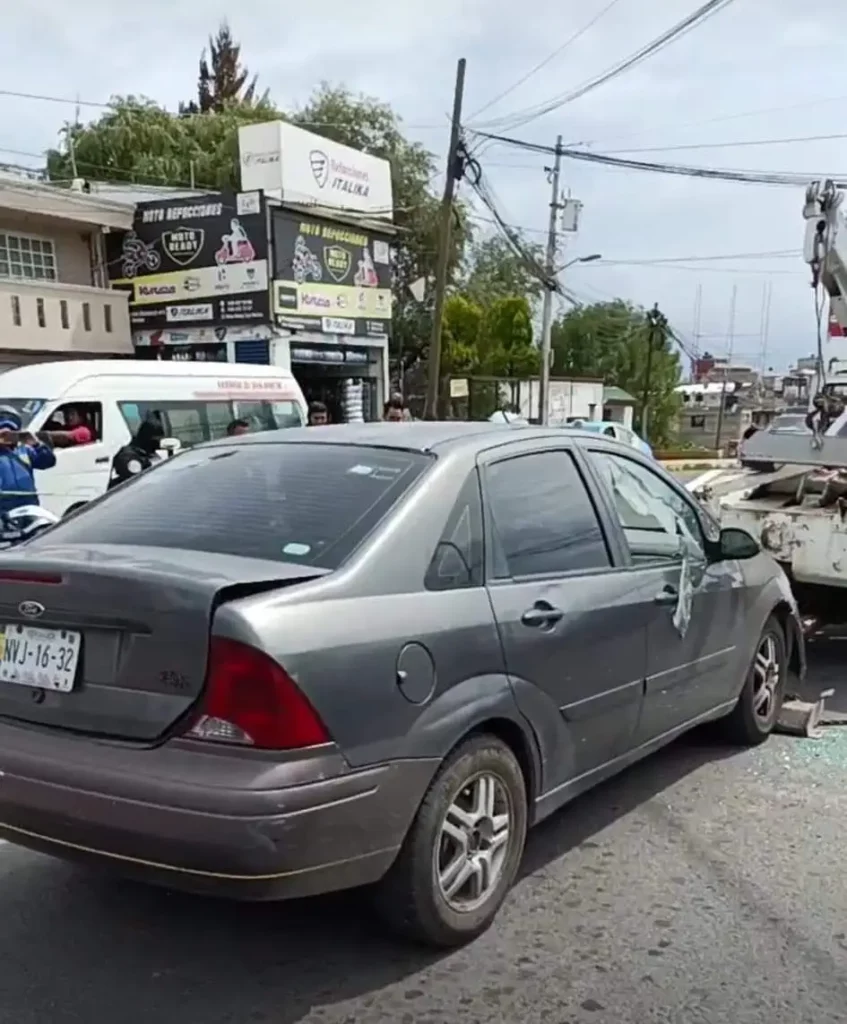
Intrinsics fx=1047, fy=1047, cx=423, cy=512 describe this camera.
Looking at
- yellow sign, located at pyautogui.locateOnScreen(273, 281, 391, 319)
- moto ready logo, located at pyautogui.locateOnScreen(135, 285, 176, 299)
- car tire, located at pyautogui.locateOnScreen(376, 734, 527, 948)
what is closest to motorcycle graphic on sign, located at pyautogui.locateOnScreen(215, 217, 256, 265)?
yellow sign, located at pyautogui.locateOnScreen(273, 281, 391, 319)

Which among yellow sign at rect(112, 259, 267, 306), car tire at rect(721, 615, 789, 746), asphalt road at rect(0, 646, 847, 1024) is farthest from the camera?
yellow sign at rect(112, 259, 267, 306)

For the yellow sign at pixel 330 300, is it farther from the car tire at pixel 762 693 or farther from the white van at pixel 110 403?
the car tire at pixel 762 693

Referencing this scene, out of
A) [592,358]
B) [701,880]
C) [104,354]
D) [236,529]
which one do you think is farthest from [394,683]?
[592,358]

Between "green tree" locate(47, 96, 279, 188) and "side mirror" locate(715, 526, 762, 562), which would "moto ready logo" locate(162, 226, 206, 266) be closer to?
"green tree" locate(47, 96, 279, 188)

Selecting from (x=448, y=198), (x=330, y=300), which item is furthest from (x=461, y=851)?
(x=330, y=300)

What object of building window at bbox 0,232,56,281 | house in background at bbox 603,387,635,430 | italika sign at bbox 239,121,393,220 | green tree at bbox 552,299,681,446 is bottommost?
house in background at bbox 603,387,635,430

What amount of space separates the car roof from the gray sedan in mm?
17

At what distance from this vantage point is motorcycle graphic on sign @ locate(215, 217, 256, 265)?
22562mm

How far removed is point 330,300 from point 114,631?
23.0m

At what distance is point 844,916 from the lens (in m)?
3.44

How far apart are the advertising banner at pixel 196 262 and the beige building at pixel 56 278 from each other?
490mm

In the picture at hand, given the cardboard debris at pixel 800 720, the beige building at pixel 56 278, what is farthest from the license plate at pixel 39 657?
the beige building at pixel 56 278

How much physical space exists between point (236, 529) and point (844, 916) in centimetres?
235

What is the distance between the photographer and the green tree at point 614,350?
6623 cm
